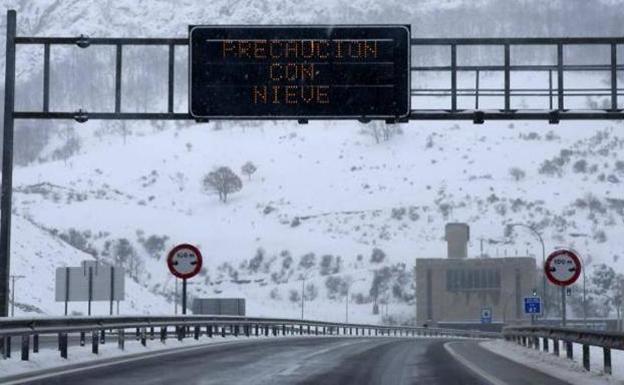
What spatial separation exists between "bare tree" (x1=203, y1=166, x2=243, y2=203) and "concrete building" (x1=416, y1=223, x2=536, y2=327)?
57.5m

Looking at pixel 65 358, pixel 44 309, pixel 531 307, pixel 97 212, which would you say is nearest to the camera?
pixel 65 358

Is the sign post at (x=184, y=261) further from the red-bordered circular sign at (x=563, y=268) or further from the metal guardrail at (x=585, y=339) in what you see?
the red-bordered circular sign at (x=563, y=268)

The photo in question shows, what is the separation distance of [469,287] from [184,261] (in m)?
85.6

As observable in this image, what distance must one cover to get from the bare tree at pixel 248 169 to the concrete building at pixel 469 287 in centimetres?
6926

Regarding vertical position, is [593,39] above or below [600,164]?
below

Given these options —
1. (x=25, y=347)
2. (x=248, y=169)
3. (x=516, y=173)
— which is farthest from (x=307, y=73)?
(x=248, y=169)

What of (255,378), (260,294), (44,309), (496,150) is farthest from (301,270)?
(255,378)

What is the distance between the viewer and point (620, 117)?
24219 millimetres

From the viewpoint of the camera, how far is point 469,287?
11669cm

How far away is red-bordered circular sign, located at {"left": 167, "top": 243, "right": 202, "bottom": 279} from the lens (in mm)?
33438

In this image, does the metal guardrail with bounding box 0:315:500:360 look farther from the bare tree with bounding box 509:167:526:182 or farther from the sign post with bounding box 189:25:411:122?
the bare tree with bounding box 509:167:526:182

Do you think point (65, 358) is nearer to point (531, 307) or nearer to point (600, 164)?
point (531, 307)

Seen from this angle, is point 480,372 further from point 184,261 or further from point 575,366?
point 184,261

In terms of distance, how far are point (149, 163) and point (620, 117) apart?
576ft
